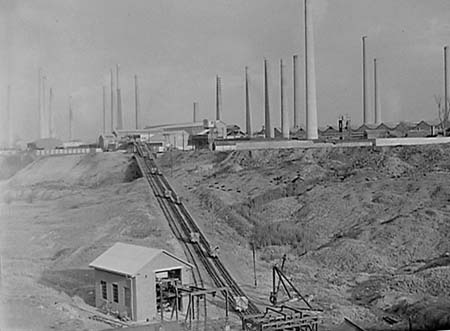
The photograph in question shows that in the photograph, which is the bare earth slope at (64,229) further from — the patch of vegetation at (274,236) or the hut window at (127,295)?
the patch of vegetation at (274,236)

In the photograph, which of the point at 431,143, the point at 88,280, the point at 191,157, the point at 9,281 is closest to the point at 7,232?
the point at 9,281

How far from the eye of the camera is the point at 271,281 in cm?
390

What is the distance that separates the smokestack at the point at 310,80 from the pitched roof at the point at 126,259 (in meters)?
1.51

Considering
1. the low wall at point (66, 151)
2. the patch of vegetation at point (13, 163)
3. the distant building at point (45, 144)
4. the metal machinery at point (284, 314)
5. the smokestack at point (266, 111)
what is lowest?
the metal machinery at point (284, 314)

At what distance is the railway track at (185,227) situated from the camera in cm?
378

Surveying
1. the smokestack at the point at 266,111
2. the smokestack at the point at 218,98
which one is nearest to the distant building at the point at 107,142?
→ the smokestack at the point at 218,98

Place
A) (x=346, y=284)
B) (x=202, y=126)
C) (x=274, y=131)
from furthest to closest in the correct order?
(x=274, y=131) → (x=346, y=284) → (x=202, y=126)

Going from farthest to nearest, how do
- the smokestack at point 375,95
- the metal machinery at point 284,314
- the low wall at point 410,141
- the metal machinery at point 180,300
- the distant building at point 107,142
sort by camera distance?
the low wall at point 410,141 < the smokestack at point 375,95 < the distant building at point 107,142 < the metal machinery at point 180,300 < the metal machinery at point 284,314

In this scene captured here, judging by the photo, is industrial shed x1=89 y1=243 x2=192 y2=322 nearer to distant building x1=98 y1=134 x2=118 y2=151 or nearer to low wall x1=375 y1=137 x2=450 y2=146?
distant building x1=98 y1=134 x2=118 y2=151

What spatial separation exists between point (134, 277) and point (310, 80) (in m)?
1.88

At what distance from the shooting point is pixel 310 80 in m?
4.57

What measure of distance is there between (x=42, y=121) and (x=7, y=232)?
538mm

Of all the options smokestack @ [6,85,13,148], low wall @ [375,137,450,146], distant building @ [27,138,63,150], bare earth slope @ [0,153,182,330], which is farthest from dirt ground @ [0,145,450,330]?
low wall @ [375,137,450,146]

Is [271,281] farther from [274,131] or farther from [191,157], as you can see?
[274,131]
